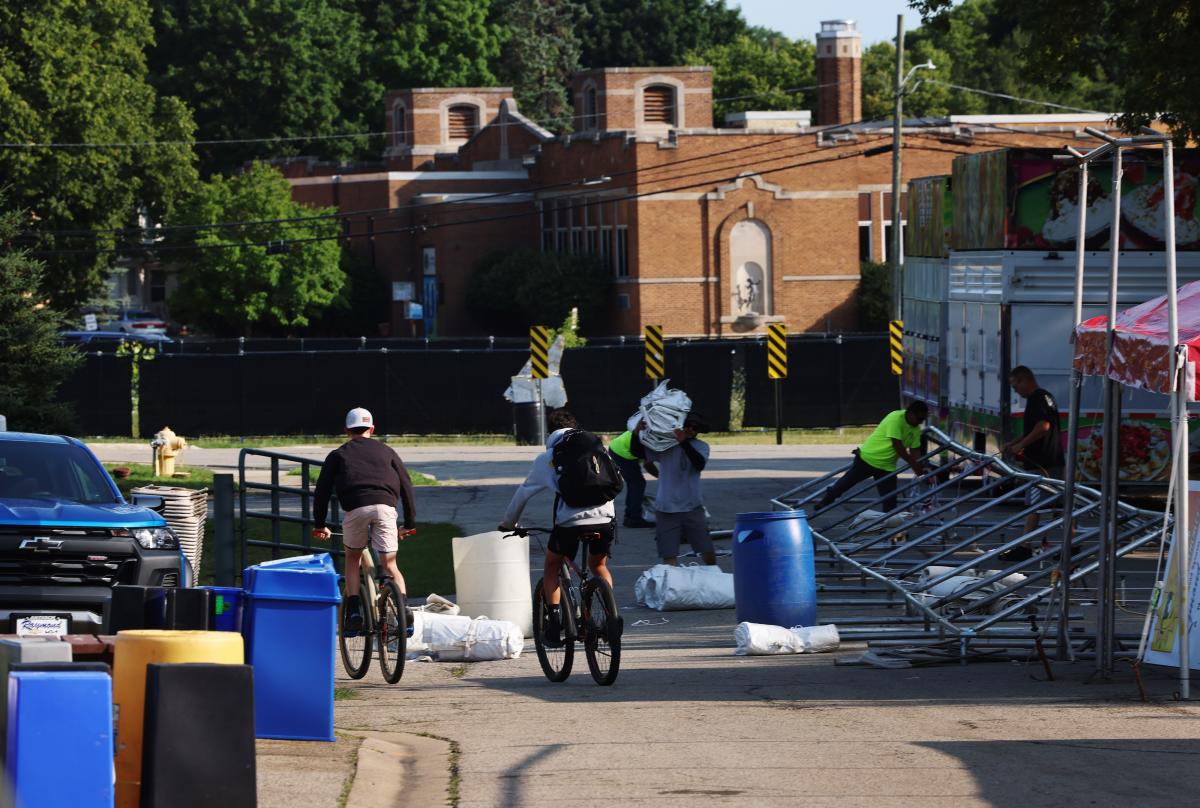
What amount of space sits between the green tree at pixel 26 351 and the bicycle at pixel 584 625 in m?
18.3

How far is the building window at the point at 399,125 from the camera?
282 feet

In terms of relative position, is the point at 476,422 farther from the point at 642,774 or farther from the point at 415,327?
the point at 642,774

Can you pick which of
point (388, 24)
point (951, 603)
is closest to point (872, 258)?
point (388, 24)

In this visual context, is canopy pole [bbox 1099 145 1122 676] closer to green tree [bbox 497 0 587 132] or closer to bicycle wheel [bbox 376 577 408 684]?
bicycle wheel [bbox 376 577 408 684]

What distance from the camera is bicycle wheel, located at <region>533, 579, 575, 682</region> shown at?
12.0 m

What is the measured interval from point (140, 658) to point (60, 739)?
1.39m

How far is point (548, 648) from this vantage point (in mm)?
12359

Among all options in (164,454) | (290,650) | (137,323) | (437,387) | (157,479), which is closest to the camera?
(290,650)

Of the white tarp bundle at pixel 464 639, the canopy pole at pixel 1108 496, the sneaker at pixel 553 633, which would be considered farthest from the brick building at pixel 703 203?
the sneaker at pixel 553 633

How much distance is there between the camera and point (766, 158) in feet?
209

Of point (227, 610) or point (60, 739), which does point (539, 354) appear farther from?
point (60, 739)

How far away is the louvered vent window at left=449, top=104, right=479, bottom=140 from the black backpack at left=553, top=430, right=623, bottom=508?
75.3m

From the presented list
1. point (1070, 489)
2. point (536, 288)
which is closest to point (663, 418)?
point (1070, 489)

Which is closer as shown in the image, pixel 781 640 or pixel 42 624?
pixel 42 624
